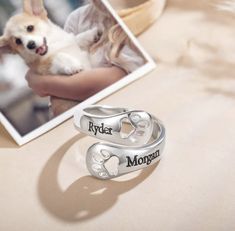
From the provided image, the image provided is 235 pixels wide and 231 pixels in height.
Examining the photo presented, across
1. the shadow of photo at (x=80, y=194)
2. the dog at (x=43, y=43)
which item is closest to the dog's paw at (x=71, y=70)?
the dog at (x=43, y=43)

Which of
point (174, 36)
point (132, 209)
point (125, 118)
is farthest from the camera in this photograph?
point (174, 36)

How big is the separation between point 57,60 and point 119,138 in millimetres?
→ 133

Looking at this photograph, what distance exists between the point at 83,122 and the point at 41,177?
9cm

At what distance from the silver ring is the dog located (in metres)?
0.05

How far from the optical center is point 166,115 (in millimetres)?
520

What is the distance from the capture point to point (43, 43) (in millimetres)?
542

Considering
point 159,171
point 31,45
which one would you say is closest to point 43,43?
point 31,45

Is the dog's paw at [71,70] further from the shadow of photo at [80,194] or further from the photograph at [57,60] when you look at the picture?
the shadow of photo at [80,194]

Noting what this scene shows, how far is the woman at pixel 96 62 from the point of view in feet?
1.75

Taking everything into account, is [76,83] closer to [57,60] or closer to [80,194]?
[57,60]

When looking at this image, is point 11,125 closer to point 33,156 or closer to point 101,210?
point 33,156

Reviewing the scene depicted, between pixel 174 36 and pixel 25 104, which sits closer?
pixel 25 104

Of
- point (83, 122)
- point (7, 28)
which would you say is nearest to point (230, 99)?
point (83, 122)

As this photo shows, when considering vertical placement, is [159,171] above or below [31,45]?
below
